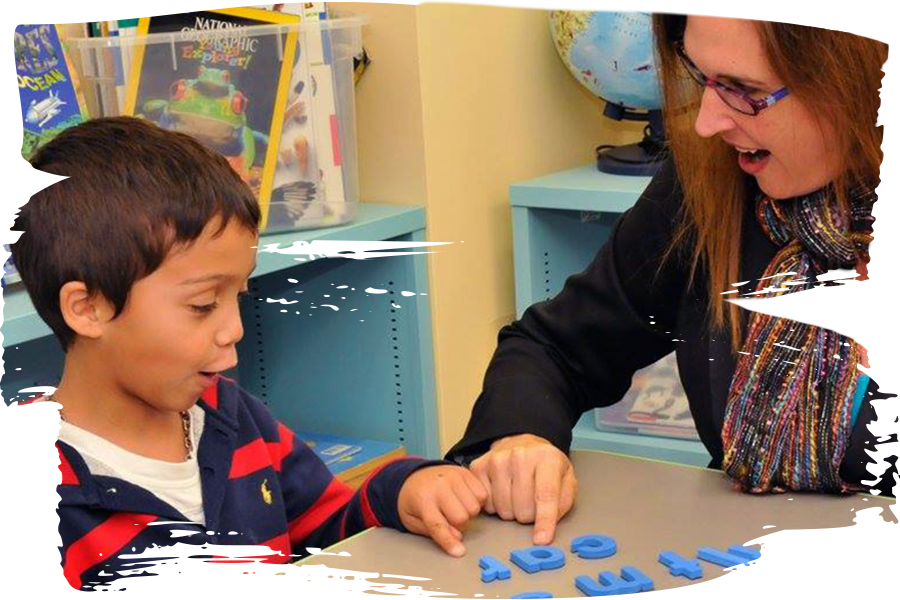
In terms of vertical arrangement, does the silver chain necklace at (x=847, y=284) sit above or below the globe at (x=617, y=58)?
below

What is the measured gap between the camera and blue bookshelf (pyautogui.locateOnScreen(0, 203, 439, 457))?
6.19 feet

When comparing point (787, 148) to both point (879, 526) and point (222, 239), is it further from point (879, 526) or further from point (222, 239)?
point (222, 239)

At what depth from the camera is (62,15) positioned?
1.92m

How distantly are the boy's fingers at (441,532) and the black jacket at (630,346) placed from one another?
18 cm

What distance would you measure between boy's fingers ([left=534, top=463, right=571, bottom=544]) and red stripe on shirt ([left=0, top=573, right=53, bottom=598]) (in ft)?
1.28

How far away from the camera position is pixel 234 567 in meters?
1.16

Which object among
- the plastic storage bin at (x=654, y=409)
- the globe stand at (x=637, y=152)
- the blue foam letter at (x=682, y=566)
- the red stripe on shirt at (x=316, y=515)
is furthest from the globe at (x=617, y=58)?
the blue foam letter at (x=682, y=566)

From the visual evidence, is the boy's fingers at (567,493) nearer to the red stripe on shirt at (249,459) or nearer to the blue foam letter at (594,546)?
the blue foam letter at (594,546)

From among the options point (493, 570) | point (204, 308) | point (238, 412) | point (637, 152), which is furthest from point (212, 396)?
point (637, 152)

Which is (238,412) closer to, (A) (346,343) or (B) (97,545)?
(B) (97,545)

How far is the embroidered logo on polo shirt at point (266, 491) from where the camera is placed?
3.99ft

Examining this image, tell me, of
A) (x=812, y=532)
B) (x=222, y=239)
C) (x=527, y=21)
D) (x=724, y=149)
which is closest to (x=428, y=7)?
(x=527, y=21)

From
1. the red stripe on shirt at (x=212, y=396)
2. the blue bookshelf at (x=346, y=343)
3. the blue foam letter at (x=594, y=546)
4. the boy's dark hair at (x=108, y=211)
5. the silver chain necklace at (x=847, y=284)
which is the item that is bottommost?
the blue bookshelf at (x=346, y=343)

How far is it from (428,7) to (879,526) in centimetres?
118
